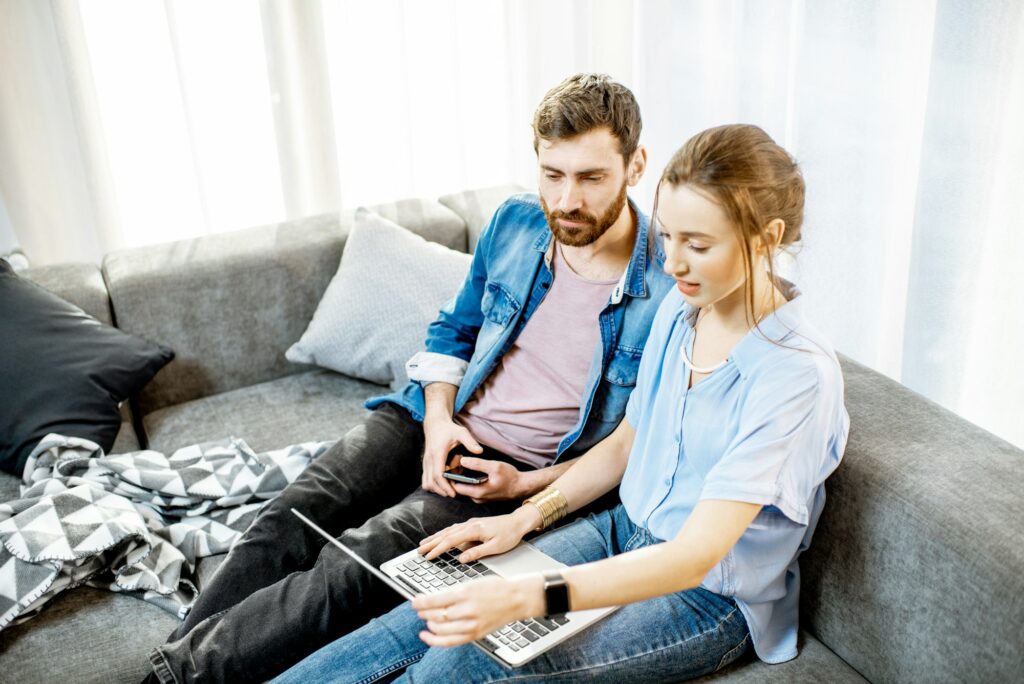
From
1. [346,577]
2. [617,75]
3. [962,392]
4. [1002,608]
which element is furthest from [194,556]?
[617,75]

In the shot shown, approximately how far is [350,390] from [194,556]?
2.11 ft

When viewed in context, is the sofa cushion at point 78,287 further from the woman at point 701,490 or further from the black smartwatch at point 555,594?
the black smartwatch at point 555,594

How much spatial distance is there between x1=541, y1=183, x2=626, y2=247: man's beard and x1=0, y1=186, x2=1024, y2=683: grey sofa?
47 cm

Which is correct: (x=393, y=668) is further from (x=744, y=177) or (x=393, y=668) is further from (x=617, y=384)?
(x=744, y=177)

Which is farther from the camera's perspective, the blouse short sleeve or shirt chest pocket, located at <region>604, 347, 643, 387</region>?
A: shirt chest pocket, located at <region>604, 347, 643, 387</region>

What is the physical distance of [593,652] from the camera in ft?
4.17

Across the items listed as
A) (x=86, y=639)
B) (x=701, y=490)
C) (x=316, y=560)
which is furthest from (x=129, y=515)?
(x=701, y=490)

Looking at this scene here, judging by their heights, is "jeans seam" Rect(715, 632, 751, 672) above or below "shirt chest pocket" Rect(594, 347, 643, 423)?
below

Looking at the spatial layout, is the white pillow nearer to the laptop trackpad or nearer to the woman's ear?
the laptop trackpad

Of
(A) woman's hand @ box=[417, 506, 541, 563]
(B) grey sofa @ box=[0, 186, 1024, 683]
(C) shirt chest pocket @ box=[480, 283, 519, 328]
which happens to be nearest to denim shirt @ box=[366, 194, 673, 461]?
(C) shirt chest pocket @ box=[480, 283, 519, 328]

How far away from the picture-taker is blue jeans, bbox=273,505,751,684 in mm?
1262

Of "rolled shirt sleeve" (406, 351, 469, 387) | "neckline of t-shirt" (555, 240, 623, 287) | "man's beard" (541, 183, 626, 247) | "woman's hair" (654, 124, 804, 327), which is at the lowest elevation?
"rolled shirt sleeve" (406, 351, 469, 387)

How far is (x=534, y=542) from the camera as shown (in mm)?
1521

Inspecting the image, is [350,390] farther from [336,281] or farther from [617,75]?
[617,75]
